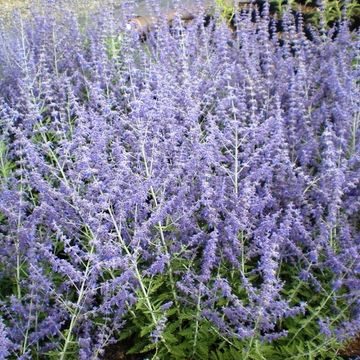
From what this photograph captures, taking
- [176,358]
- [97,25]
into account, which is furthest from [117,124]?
[97,25]

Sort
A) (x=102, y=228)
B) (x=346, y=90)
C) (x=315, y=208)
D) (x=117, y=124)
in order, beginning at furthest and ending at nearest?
(x=346, y=90) < (x=117, y=124) < (x=315, y=208) < (x=102, y=228)

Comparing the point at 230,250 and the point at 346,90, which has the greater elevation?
the point at 346,90

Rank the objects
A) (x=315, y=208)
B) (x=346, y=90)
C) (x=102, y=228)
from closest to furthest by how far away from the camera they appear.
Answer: (x=102, y=228) → (x=315, y=208) → (x=346, y=90)

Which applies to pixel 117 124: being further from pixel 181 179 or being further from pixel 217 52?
pixel 217 52

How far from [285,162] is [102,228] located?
1331mm

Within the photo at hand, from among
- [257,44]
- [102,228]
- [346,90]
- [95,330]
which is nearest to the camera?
[102,228]

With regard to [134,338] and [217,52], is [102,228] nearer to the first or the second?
[134,338]

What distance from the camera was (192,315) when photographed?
2.83 meters

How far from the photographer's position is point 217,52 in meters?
5.16

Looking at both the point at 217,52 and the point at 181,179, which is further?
the point at 217,52

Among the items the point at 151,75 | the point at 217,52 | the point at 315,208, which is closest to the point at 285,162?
the point at 315,208

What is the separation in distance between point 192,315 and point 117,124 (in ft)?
4.98

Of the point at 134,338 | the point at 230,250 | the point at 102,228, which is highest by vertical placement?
the point at 102,228

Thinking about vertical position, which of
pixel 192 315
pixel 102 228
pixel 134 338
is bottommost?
pixel 134 338
